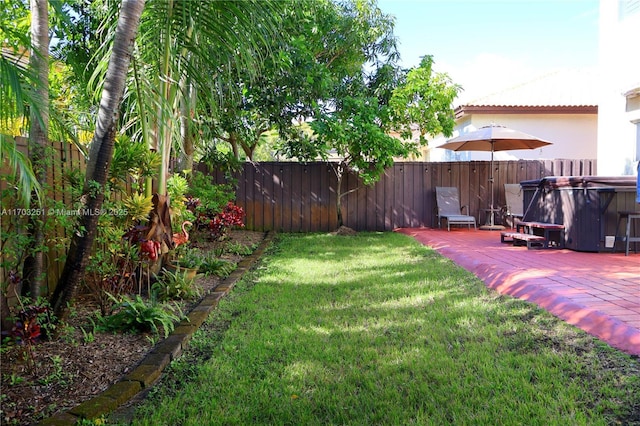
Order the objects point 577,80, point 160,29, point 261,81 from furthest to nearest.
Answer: point 577,80 < point 261,81 < point 160,29

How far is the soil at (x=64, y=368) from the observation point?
7.45 ft

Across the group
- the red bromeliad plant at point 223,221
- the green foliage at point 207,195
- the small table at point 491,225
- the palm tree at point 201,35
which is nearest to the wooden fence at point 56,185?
the palm tree at point 201,35

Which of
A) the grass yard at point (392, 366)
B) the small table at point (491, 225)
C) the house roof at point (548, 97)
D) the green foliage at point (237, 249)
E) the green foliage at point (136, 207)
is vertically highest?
the house roof at point (548, 97)

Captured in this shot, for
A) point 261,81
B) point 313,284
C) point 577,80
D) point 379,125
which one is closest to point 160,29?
point 313,284

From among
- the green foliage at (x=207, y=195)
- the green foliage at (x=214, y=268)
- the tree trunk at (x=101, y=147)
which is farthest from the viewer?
the green foliage at (x=207, y=195)

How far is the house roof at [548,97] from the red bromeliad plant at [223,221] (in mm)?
7873

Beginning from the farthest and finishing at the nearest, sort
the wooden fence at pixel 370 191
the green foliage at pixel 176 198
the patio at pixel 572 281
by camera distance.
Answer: the wooden fence at pixel 370 191 < the green foliage at pixel 176 198 < the patio at pixel 572 281

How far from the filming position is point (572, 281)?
182 inches

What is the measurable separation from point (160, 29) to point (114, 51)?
674 mm

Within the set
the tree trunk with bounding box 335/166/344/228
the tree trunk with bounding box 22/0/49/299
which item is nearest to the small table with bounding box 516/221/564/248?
the tree trunk with bounding box 335/166/344/228

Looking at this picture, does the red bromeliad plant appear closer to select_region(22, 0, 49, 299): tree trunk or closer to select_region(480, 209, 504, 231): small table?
select_region(22, 0, 49, 299): tree trunk

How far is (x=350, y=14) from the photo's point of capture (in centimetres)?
1054

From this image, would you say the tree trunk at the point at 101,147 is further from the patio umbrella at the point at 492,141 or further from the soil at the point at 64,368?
the patio umbrella at the point at 492,141

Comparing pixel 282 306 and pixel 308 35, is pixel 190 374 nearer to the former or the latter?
pixel 282 306
